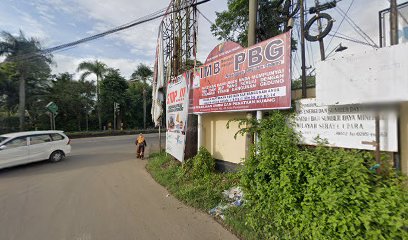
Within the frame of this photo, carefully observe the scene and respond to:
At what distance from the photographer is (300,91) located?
13.9 ft

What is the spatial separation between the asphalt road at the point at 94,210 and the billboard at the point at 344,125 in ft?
7.38

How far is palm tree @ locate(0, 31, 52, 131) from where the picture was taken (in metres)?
19.8

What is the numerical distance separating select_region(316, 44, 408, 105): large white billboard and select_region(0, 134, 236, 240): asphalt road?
2779 mm

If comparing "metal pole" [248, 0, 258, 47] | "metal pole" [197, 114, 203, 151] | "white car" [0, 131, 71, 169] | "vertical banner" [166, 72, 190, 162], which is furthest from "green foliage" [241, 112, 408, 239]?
"white car" [0, 131, 71, 169]

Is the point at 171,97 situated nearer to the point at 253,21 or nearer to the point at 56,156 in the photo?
the point at 253,21

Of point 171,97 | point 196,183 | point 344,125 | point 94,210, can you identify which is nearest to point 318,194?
point 344,125

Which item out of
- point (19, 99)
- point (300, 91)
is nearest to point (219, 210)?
point (300, 91)

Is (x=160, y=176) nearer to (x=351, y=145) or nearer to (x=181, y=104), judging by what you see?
(x=181, y=104)

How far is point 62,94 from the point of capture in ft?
76.8

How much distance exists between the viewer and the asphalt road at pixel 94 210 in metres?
3.48

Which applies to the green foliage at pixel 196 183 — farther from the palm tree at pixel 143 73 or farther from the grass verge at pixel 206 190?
the palm tree at pixel 143 73

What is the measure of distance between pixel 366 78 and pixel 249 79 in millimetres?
2219

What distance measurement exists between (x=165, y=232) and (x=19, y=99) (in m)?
25.9

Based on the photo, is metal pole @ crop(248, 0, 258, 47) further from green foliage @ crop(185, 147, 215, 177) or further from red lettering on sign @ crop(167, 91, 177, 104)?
red lettering on sign @ crop(167, 91, 177, 104)
